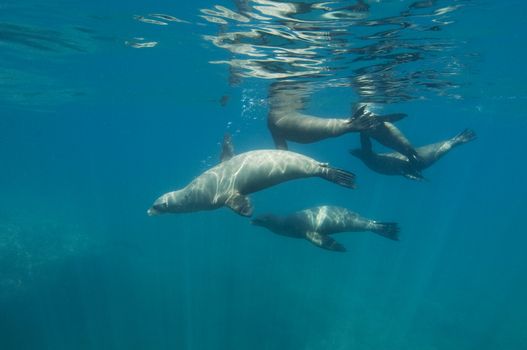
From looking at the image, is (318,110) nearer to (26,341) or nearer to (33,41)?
(33,41)

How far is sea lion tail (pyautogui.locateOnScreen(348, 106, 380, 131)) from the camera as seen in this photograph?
9727 millimetres

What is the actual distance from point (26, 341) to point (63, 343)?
1314 millimetres

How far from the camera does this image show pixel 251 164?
852cm

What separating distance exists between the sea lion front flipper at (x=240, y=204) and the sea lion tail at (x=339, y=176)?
188 centimetres

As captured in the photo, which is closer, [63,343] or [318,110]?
[63,343]

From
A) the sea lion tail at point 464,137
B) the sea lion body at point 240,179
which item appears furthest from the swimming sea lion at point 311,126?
the sea lion tail at point 464,137

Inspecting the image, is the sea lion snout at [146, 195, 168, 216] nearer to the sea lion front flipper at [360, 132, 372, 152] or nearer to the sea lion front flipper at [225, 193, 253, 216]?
the sea lion front flipper at [225, 193, 253, 216]

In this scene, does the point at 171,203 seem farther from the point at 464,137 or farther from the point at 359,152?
the point at 464,137

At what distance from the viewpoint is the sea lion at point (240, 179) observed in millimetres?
8188

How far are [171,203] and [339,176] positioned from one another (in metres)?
3.74

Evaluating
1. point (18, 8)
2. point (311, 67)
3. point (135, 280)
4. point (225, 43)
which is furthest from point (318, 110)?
point (18, 8)

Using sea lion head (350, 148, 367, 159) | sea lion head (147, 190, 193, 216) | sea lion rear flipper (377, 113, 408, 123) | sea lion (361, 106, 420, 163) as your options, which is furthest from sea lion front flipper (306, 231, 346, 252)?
sea lion (361, 106, 420, 163)

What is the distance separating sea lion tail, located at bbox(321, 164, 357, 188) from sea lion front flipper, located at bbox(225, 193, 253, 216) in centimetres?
188

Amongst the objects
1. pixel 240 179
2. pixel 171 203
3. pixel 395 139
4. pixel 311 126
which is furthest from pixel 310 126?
pixel 171 203
